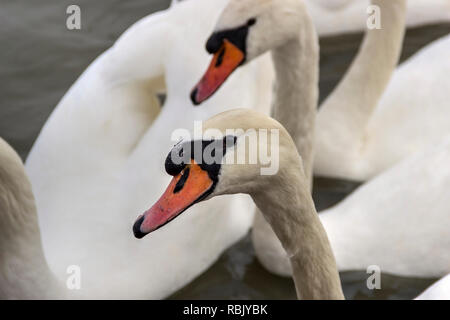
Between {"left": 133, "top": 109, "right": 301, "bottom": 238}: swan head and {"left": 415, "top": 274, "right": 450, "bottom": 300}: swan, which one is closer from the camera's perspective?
{"left": 133, "top": 109, "right": 301, "bottom": 238}: swan head

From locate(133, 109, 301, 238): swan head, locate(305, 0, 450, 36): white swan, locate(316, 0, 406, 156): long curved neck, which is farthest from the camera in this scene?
locate(305, 0, 450, 36): white swan

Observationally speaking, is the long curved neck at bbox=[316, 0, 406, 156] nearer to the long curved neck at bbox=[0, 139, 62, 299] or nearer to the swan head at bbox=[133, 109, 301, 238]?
the long curved neck at bbox=[0, 139, 62, 299]

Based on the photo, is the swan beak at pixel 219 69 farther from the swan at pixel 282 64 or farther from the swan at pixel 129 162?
the swan at pixel 129 162

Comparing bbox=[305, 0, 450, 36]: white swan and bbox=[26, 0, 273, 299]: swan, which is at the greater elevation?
bbox=[305, 0, 450, 36]: white swan

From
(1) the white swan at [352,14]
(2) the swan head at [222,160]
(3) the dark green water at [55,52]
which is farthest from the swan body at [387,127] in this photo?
(2) the swan head at [222,160]

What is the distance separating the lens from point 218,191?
288 cm

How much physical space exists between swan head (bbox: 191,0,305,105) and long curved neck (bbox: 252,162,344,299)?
1.09 meters

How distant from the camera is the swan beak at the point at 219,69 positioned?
411 cm

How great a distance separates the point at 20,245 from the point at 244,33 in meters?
1.16

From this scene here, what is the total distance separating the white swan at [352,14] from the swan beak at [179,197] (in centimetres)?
402

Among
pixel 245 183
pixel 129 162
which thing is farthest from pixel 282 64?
pixel 245 183

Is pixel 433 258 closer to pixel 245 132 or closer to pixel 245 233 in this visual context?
pixel 245 233

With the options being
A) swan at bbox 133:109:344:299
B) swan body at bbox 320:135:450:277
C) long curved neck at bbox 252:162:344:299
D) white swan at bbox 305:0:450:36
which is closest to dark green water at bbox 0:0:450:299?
white swan at bbox 305:0:450:36

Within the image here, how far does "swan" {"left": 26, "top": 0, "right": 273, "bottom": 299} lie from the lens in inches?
179
